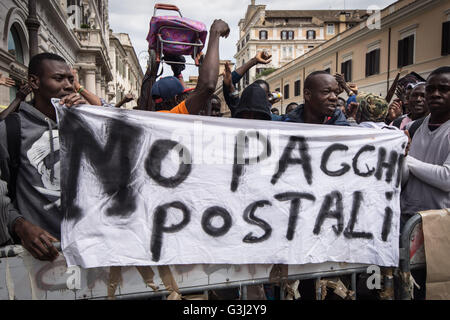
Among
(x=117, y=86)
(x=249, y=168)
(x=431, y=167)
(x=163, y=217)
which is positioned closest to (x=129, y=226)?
(x=163, y=217)

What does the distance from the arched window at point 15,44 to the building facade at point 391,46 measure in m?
13.5

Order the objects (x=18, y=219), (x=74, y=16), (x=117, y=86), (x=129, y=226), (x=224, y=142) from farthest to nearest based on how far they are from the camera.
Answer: (x=117, y=86), (x=74, y=16), (x=224, y=142), (x=129, y=226), (x=18, y=219)

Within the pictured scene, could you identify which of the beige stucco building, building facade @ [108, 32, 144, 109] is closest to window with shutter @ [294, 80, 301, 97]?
the beige stucco building

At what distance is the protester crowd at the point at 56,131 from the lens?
1.78 metres

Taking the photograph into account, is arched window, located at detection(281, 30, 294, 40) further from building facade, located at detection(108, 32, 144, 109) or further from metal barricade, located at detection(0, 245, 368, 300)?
metal barricade, located at detection(0, 245, 368, 300)

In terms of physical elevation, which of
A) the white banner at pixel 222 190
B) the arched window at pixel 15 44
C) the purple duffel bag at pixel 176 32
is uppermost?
the arched window at pixel 15 44

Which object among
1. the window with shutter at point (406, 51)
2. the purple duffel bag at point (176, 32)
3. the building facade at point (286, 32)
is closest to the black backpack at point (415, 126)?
the purple duffel bag at point (176, 32)

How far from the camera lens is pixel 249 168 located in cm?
200

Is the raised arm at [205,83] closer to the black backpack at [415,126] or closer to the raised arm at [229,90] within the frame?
the raised arm at [229,90]

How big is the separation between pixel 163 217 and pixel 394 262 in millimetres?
1550

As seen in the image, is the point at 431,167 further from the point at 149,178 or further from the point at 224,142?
the point at 149,178

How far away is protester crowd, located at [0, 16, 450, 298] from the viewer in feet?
5.83

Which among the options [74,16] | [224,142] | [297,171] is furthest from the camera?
[74,16]
